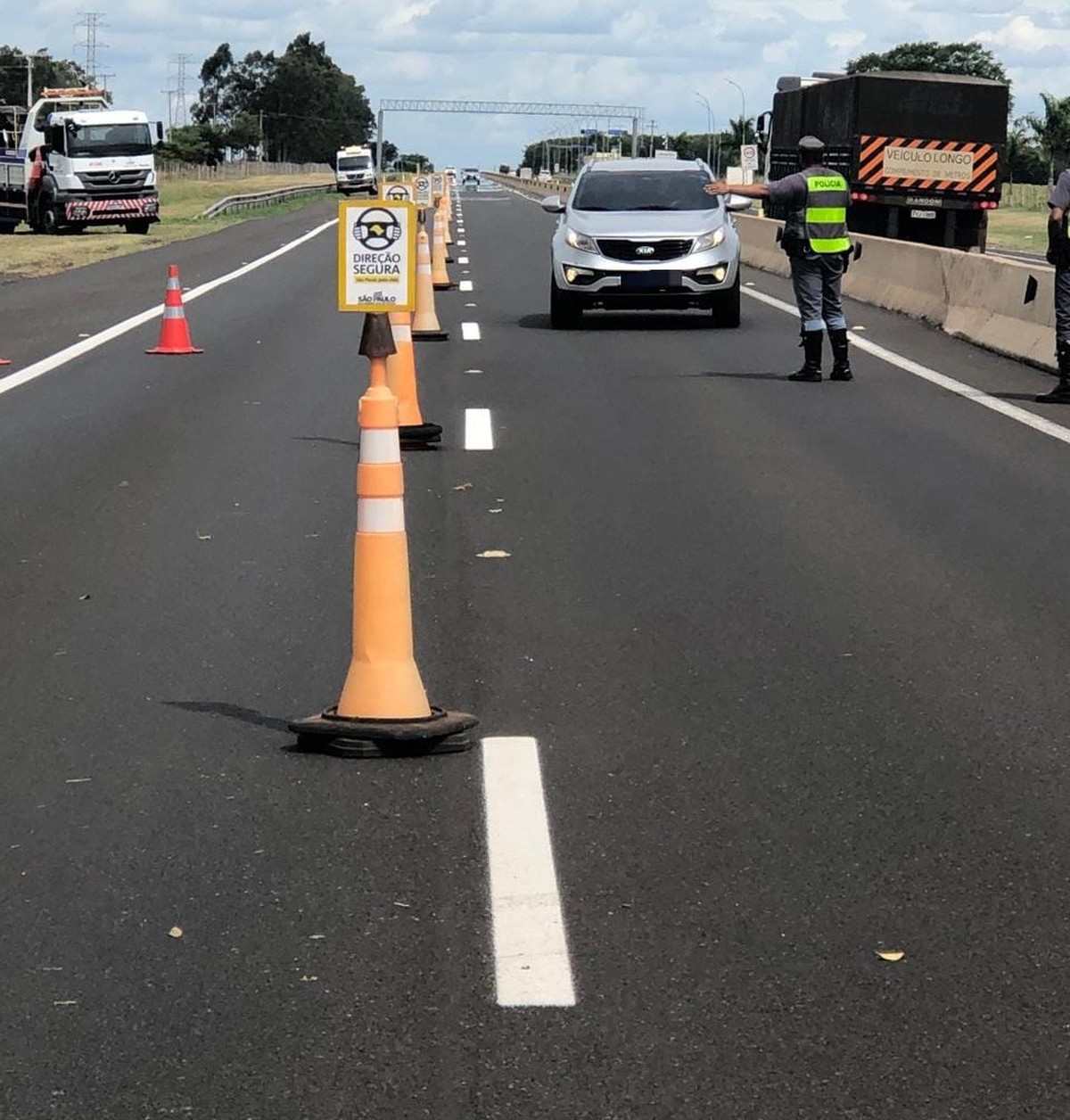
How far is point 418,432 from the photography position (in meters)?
13.2

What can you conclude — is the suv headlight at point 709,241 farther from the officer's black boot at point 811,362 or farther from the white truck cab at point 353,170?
the white truck cab at point 353,170

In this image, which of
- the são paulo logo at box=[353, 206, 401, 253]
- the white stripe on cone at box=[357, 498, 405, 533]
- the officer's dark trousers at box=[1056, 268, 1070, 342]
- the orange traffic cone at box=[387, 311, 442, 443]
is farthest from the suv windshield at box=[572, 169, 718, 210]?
the white stripe on cone at box=[357, 498, 405, 533]

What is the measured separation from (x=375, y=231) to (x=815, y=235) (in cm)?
1086

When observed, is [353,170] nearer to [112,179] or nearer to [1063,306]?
[112,179]

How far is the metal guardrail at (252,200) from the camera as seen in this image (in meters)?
70.2

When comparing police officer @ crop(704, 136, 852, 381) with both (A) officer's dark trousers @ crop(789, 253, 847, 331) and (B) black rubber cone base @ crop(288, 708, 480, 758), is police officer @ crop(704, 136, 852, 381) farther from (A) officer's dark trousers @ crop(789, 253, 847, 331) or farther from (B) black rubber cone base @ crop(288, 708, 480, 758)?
(B) black rubber cone base @ crop(288, 708, 480, 758)

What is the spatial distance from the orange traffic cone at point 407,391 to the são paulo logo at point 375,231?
6487 millimetres

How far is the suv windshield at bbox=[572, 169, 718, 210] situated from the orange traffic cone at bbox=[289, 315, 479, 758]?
1753 cm

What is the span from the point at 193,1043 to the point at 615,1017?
0.81 metres

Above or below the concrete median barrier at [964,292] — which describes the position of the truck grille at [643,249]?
above

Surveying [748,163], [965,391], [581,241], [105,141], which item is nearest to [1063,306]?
[965,391]

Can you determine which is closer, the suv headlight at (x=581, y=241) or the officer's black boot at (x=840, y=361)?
the officer's black boot at (x=840, y=361)

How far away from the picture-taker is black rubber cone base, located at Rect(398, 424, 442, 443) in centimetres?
1316

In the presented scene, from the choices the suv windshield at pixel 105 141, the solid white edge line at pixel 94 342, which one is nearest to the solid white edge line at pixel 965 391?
the solid white edge line at pixel 94 342
